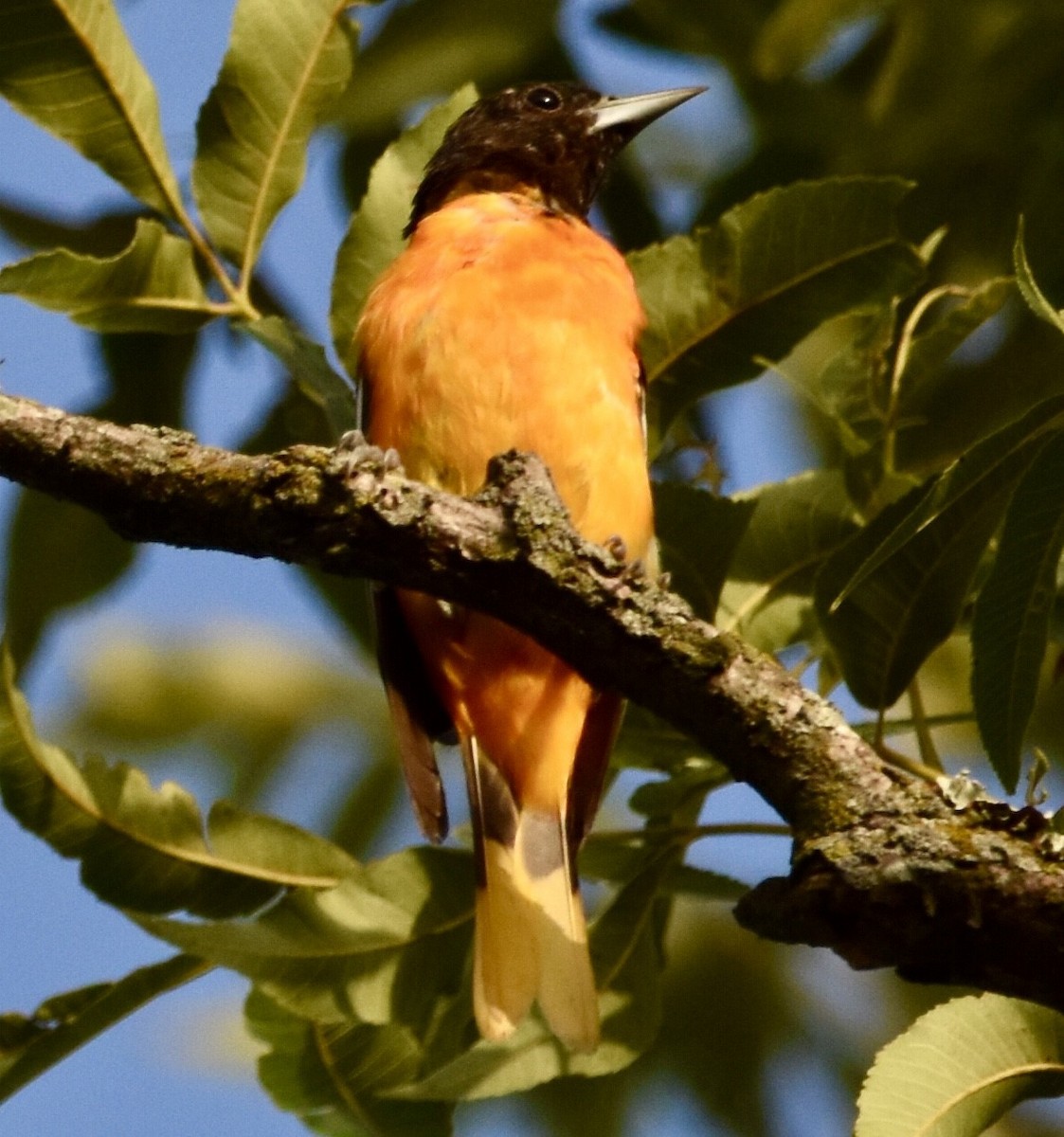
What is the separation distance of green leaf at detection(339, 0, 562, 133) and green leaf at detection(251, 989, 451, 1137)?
87.1 inches

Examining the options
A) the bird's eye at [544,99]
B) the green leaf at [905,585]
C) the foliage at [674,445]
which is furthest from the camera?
the bird's eye at [544,99]

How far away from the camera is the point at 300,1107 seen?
369cm

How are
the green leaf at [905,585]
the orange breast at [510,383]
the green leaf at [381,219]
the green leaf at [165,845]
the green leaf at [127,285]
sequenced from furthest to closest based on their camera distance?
the orange breast at [510,383] < the green leaf at [381,219] < the green leaf at [127,285] < the green leaf at [165,845] < the green leaf at [905,585]

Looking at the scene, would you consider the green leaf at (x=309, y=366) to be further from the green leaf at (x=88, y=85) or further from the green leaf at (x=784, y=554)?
the green leaf at (x=784, y=554)

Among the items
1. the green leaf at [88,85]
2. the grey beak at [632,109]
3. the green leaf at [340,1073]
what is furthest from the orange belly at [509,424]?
the grey beak at [632,109]

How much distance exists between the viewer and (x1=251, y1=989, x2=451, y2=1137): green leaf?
11.9 feet

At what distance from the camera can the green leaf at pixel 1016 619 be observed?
2857 mm

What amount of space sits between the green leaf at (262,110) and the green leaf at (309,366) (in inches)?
9.1

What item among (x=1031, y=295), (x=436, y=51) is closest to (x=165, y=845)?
(x=1031, y=295)

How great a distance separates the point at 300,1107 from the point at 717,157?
10.8 ft

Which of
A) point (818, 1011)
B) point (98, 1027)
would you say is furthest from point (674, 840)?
point (818, 1011)

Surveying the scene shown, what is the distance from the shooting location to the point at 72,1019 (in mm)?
3584

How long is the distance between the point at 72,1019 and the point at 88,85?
1.94 m

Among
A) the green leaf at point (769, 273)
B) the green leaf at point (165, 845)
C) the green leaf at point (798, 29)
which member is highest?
the green leaf at point (798, 29)
